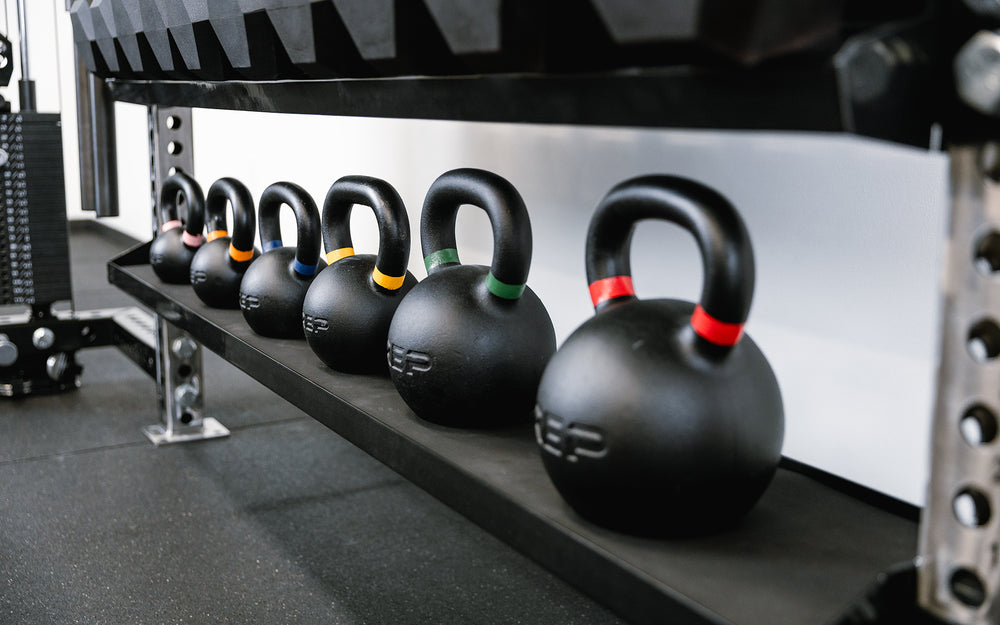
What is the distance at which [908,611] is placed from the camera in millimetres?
691

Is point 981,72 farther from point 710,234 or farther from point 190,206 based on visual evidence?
point 190,206

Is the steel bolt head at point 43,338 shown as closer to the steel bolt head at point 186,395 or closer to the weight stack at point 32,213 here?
the weight stack at point 32,213

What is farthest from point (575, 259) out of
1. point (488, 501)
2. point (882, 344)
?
point (488, 501)

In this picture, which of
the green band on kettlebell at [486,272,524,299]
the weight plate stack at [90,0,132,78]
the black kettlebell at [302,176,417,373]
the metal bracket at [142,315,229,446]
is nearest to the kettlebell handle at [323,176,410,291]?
the black kettlebell at [302,176,417,373]

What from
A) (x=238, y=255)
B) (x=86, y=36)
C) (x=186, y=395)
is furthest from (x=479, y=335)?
(x=186, y=395)

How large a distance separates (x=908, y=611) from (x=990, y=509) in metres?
0.12

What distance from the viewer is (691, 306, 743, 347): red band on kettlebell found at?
769mm

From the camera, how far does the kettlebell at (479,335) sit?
107 centimetres

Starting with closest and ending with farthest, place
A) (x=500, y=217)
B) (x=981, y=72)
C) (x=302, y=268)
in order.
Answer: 1. (x=981, y=72)
2. (x=500, y=217)
3. (x=302, y=268)

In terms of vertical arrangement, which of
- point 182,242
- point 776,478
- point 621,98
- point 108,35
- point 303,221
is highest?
point 108,35

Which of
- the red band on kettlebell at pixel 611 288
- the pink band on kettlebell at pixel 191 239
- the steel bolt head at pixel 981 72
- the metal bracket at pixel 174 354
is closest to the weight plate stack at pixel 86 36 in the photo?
the metal bracket at pixel 174 354

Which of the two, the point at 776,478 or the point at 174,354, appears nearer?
the point at 776,478

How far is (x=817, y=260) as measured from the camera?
3.67 feet

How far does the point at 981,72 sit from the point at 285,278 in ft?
3.91
